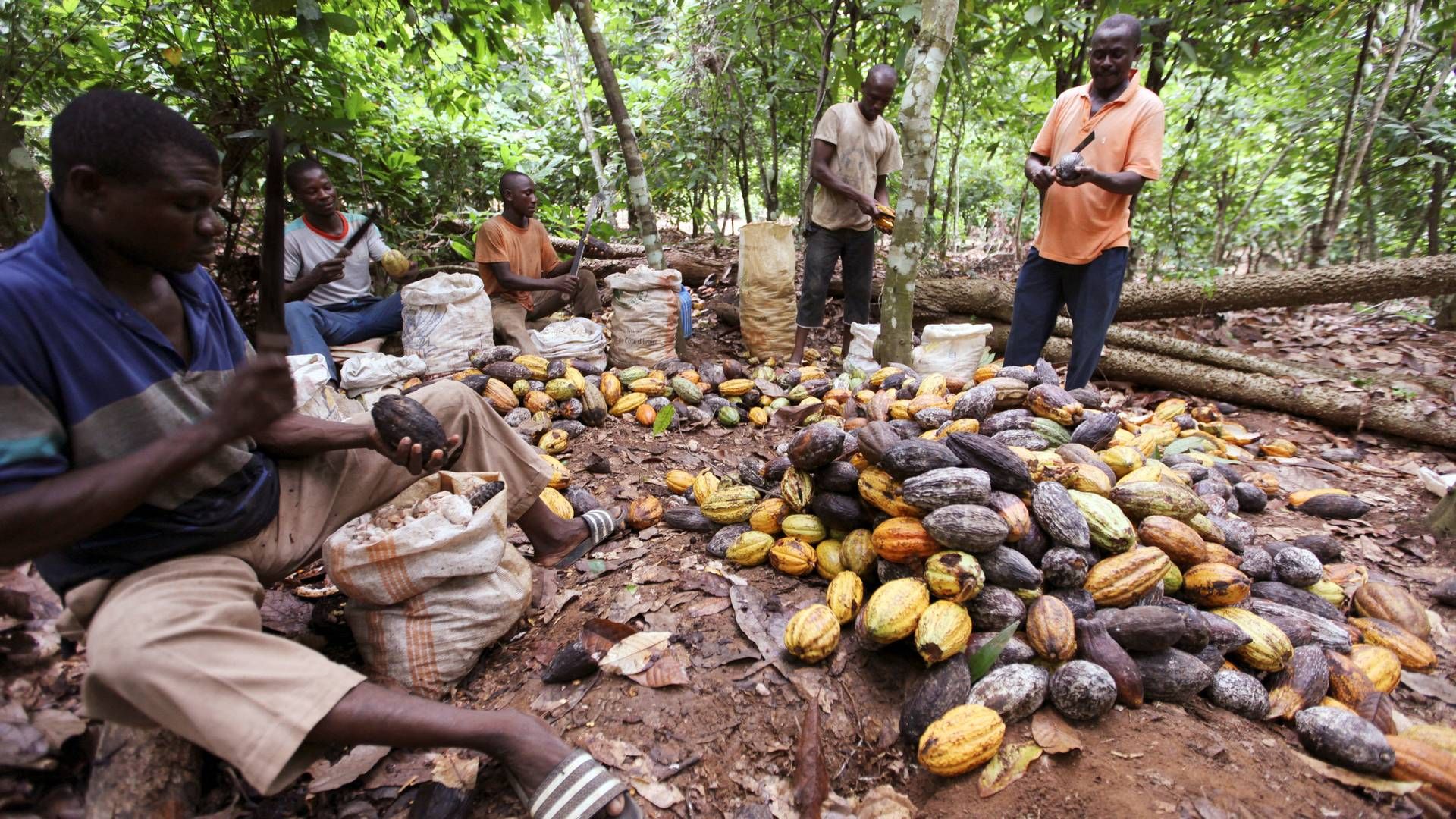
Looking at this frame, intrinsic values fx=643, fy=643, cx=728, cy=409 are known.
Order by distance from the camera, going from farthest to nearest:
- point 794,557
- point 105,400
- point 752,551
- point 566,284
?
point 566,284 < point 752,551 < point 794,557 < point 105,400

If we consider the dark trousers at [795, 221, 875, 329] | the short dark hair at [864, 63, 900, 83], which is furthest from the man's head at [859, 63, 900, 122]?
the dark trousers at [795, 221, 875, 329]

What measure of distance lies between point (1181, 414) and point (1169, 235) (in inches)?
200

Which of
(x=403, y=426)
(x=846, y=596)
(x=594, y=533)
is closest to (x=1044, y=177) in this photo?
(x=846, y=596)

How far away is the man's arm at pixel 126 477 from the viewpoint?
1169mm

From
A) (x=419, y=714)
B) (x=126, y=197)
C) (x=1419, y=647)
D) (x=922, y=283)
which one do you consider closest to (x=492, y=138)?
(x=922, y=283)

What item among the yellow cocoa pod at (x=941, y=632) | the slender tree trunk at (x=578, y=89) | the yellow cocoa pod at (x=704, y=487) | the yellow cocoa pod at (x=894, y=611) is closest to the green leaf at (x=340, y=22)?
the yellow cocoa pod at (x=704, y=487)

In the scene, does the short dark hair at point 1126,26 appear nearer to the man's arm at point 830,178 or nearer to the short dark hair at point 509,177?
the man's arm at point 830,178

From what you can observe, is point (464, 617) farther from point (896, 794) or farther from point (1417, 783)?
point (1417, 783)

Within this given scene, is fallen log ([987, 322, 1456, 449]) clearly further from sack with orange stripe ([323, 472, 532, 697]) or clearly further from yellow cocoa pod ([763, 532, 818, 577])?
sack with orange stripe ([323, 472, 532, 697])

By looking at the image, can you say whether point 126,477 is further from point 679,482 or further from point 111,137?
point 679,482

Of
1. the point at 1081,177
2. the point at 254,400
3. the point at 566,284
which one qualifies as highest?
the point at 1081,177

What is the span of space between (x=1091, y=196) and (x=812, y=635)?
2841mm

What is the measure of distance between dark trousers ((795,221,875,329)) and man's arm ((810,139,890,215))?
0.31 metres

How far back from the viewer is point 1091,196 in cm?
335
